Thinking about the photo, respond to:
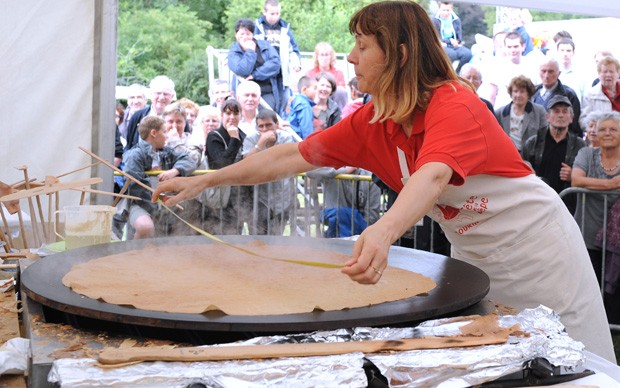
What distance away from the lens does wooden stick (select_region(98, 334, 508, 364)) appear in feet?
6.06

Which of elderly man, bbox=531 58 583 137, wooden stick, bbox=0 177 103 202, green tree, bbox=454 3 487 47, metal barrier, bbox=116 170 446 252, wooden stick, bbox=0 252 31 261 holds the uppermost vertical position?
green tree, bbox=454 3 487 47

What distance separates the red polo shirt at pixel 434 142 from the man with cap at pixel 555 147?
4328mm

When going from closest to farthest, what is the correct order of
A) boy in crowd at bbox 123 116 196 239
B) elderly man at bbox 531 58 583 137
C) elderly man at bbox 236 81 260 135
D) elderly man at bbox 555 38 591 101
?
1. boy in crowd at bbox 123 116 196 239
2. elderly man at bbox 236 81 260 135
3. elderly man at bbox 531 58 583 137
4. elderly man at bbox 555 38 591 101

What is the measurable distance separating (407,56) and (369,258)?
97cm

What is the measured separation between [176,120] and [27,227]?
324cm

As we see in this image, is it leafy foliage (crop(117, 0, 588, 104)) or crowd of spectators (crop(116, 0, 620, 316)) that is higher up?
leafy foliage (crop(117, 0, 588, 104))

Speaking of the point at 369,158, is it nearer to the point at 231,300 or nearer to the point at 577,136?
the point at 231,300

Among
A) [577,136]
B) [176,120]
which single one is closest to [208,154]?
[176,120]

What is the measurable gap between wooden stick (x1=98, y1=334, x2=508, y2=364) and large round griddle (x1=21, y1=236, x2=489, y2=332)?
0.10m

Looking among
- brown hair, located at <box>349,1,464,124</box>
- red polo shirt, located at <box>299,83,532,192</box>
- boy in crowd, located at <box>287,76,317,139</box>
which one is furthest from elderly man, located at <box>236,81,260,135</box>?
brown hair, located at <box>349,1,464,124</box>

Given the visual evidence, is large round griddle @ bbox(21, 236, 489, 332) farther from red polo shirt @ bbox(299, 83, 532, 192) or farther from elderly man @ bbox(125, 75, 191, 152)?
elderly man @ bbox(125, 75, 191, 152)

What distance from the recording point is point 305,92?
871 cm

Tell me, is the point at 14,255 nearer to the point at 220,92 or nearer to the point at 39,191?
the point at 39,191

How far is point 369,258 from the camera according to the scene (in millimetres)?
1987
